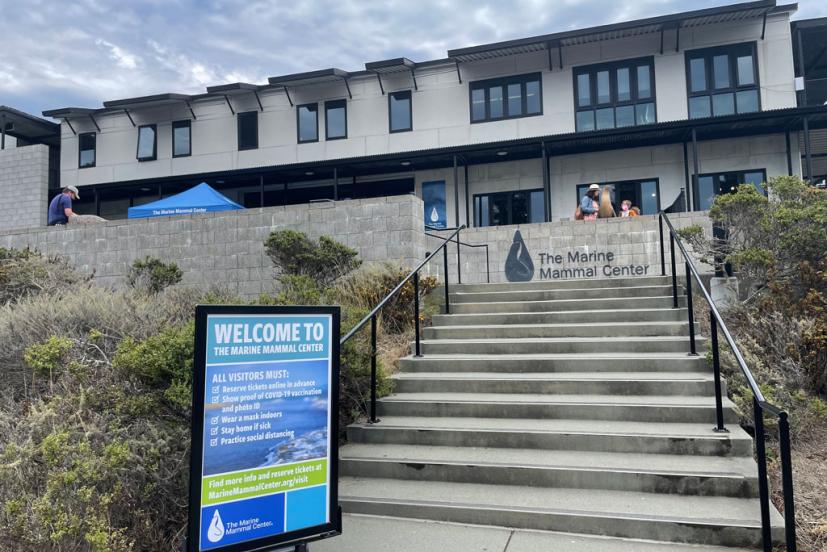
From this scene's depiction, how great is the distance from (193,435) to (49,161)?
2561 cm

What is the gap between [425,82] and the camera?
1970cm

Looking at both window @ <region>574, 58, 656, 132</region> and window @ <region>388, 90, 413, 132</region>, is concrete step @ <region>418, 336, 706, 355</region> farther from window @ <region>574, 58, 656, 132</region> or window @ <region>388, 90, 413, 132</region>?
window @ <region>388, 90, 413, 132</region>

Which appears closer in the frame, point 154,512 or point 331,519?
point 331,519

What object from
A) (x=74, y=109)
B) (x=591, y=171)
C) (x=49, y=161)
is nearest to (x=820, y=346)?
(x=591, y=171)

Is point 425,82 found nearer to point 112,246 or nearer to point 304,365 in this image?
point 112,246

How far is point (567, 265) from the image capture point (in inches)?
452

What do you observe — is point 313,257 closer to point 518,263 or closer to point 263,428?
point 518,263

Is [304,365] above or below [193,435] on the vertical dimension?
above

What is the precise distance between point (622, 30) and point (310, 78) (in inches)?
391

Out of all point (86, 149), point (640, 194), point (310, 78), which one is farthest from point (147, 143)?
point (640, 194)

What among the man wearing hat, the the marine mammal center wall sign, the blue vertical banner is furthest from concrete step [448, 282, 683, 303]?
the blue vertical banner

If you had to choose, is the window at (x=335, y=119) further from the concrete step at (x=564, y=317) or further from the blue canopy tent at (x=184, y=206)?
the concrete step at (x=564, y=317)

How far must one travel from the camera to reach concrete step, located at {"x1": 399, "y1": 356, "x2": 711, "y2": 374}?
585 cm

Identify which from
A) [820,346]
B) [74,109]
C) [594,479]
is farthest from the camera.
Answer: [74,109]
